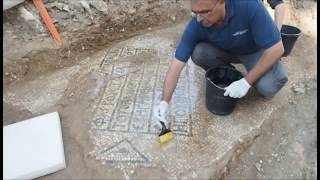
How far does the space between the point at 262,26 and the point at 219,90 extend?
0.45 m

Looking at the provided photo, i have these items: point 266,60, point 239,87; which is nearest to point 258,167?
point 239,87

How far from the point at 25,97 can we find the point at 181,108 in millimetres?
1151

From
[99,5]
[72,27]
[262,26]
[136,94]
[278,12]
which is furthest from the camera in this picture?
[99,5]

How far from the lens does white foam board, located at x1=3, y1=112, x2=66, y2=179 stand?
196cm

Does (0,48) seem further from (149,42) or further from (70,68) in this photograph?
(149,42)

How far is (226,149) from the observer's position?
211 centimetres

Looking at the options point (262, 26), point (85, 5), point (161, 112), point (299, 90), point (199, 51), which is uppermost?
point (262, 26)

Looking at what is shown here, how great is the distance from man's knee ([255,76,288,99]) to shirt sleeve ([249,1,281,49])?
0.34 m

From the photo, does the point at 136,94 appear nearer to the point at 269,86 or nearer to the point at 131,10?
the point at 269,86

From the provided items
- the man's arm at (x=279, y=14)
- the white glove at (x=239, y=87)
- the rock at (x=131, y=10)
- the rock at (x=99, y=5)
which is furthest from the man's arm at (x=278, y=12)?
the rock at (x=99, y=5)

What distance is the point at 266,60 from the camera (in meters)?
2.04

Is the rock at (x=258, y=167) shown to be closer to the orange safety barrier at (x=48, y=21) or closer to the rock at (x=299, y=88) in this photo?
the rock at (x=299, y=88)

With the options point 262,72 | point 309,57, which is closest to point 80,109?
point 262,72

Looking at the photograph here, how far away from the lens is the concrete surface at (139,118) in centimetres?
203
